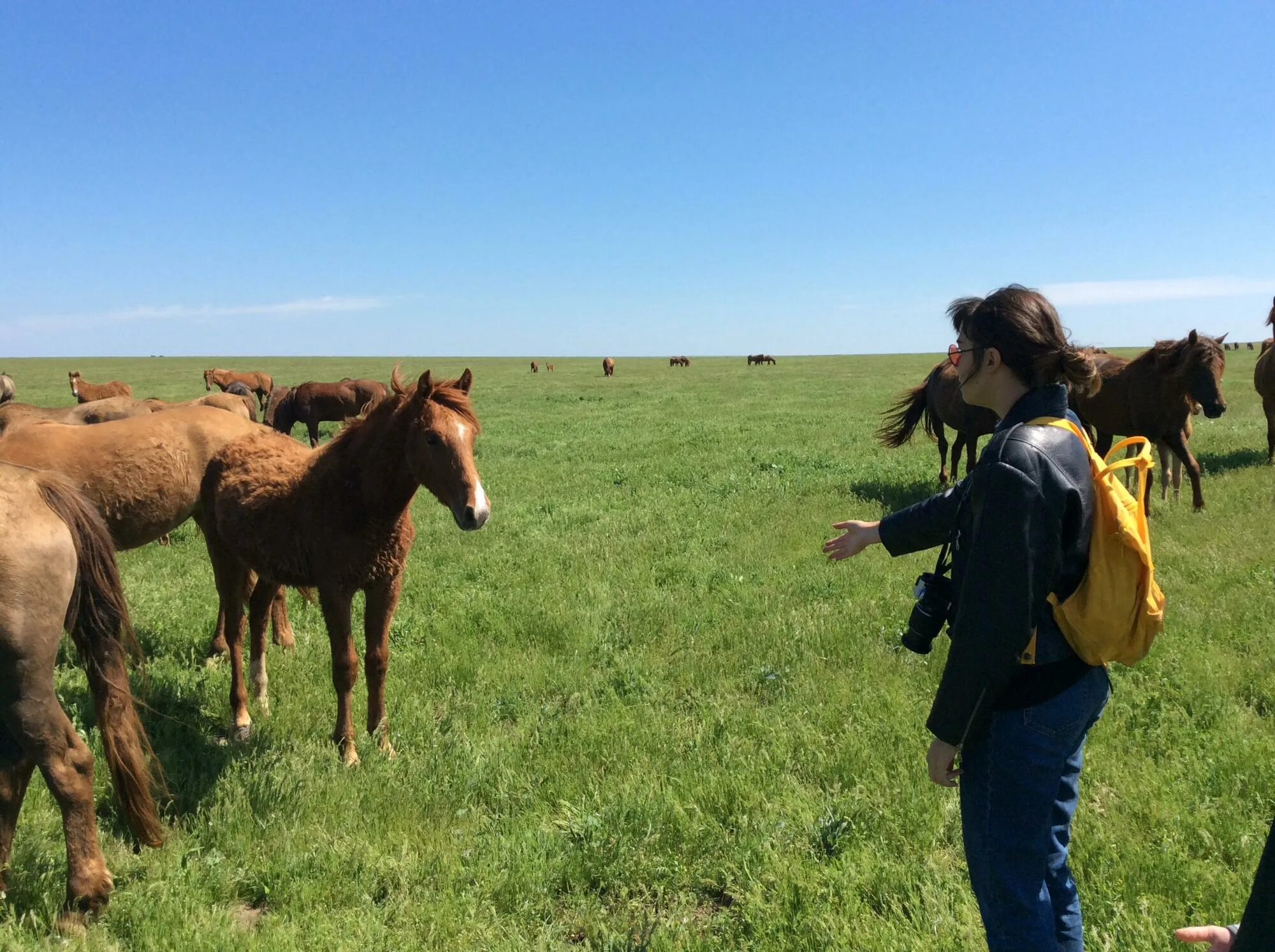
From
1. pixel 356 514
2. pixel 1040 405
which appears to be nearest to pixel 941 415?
pixel 356 514

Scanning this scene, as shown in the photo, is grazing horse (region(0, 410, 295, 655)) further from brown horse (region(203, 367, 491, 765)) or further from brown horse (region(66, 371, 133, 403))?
brown horse (region(66, 371, 133, 403))

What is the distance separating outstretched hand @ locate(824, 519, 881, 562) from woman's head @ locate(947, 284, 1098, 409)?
2.94ft

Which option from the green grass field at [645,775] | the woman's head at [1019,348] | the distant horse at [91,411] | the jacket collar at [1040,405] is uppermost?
the woman's head at [1019,348]

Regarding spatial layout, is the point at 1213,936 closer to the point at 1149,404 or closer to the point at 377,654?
the point at 377,654

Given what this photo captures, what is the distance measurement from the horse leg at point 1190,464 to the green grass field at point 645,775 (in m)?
1.34

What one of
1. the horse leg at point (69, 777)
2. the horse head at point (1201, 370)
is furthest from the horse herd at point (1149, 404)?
the horse leg at point (69, 777)

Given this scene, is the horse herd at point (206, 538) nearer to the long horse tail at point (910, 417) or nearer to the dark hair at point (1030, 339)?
the dark hair at point (1030, 339)

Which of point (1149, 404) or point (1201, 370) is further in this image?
point (1149, 404)

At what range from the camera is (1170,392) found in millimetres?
10305

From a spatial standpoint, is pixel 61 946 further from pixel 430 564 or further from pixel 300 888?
pixel 430 564

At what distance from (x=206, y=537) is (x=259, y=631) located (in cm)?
83

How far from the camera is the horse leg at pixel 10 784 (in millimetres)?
3164

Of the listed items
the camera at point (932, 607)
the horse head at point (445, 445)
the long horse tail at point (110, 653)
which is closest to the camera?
the camera at point (932, 607)

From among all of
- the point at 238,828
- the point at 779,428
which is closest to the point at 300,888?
the point at 238,828
